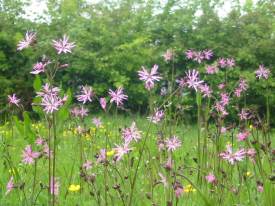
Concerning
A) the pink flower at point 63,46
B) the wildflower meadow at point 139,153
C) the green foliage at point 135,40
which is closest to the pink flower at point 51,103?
the wildflower meadow at point 139,153

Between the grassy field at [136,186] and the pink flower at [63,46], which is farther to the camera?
the grassy field at [136,186]

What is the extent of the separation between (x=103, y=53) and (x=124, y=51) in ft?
1.61

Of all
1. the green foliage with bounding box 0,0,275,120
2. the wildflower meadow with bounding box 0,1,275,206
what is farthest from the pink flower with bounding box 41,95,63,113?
the green foliage with bounding box 0,0,275,120

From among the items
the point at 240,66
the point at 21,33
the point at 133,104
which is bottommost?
the point at 133,104

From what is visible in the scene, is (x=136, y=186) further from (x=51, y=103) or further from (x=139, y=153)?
(x=51, y=103)

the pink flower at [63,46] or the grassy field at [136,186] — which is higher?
the pink flower at [63,46]

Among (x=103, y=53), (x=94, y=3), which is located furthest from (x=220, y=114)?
(x=94, y=3)

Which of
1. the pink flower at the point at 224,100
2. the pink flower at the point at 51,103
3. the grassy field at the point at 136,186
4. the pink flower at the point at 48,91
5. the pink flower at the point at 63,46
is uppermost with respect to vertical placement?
the pink flower at the point at 63,46

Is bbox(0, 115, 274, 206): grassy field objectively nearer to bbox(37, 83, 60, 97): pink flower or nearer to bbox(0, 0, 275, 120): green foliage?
bbox(37, 83, 60, 97): pink flower

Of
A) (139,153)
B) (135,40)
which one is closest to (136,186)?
(139,153)

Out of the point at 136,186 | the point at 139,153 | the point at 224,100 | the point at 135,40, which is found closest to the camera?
the point at 139,153

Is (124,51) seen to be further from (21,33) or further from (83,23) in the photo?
(21,33)

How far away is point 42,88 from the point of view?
6.49ft

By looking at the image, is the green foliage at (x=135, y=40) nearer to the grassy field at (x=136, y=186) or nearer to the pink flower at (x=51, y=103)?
the grassy field at (x=136, y=186)
